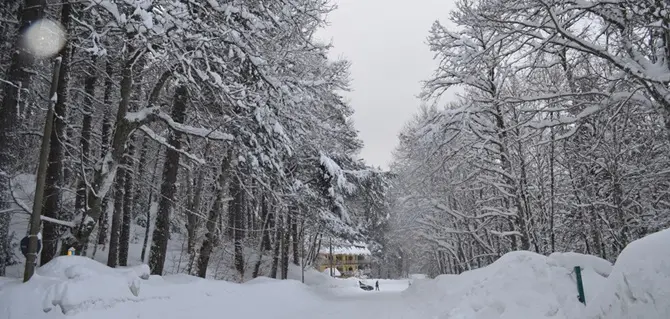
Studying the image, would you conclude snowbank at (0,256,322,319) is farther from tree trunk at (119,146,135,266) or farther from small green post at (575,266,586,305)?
small green post at (575,266,586,305)

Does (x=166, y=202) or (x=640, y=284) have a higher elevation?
(x=166, y=202)

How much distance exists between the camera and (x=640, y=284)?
10.7 feet

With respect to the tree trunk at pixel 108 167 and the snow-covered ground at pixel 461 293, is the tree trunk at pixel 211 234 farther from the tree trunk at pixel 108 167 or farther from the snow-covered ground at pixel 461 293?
the tree trunk at pixel 108 167

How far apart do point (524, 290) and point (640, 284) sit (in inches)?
147

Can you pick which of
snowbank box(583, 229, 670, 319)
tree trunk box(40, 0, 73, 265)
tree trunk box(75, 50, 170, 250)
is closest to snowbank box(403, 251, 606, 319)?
snowbank box(583, 229, 670, 319)

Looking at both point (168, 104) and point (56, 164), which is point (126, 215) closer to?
point (168, 104)

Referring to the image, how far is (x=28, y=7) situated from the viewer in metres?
7.81

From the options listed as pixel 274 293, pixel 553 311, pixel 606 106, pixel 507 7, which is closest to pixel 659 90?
Result: pixel 606 106

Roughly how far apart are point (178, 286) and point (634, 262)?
24.5 ft

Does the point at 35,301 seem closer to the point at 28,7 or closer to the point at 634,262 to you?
the point at 28,7

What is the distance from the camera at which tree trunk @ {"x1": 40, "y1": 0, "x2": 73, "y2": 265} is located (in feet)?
27.4

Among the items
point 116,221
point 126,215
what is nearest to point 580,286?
point 116,221

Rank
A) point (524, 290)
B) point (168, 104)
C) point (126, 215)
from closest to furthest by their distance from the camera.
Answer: point (524, 290)
point (168, 104)
point (126, 215)

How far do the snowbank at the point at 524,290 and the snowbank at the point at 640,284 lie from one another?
2.17 metres
